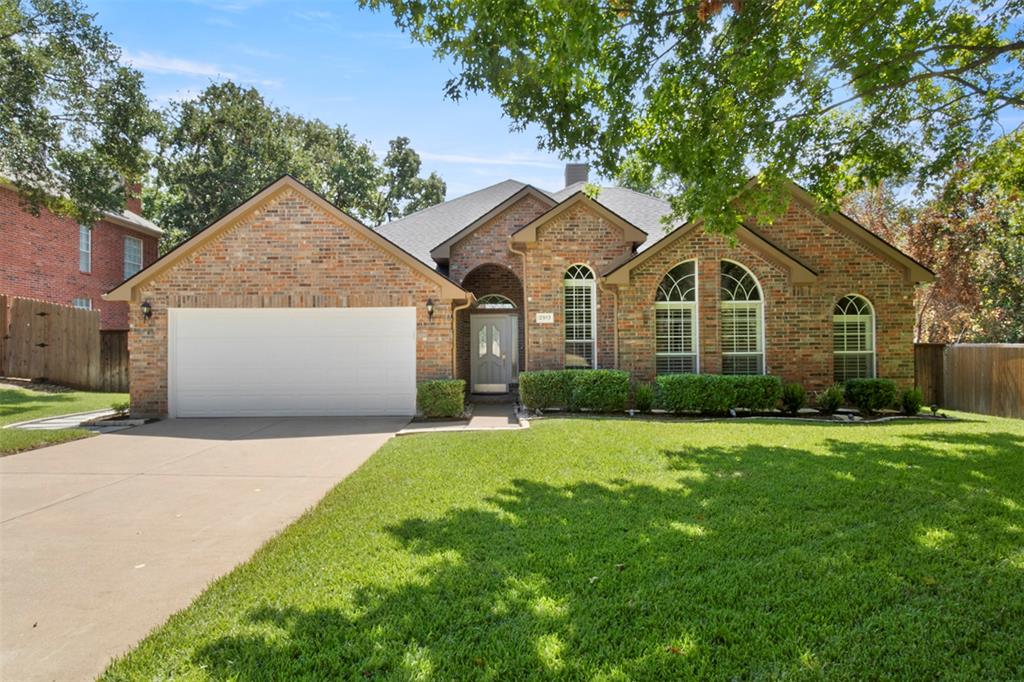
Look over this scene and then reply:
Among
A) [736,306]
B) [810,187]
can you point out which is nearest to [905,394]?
[736,306]

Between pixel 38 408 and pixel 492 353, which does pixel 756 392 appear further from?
pixel 38 408

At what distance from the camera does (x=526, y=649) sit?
2941 millimetres

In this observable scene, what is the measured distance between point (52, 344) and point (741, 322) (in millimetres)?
20157

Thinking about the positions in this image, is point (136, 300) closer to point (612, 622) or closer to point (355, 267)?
point (355, 267)

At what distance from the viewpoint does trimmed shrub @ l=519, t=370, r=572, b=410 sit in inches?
483

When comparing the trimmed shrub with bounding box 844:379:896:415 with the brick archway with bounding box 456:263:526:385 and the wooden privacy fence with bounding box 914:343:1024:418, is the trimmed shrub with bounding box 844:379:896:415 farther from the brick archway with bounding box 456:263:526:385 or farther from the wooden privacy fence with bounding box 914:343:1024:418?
the brick archway with bounding box 456:263:526:385

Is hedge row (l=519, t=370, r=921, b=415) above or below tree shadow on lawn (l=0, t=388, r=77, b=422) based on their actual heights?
above

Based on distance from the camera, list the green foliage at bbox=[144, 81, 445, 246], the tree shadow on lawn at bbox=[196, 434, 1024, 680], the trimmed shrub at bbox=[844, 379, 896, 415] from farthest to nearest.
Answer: the green foliage at bbox=[144, 81, 445, 246] → the trimmed shrub at bbox=[844, 379, 896, 415] → the tree shadow on lawn at bbox=[196, 434, 1024, 680]

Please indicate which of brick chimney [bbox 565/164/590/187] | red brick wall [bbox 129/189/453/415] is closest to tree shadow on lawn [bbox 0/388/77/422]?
red brick wall [bbox 129/189/453/415]

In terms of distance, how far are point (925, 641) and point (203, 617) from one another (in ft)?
13.4

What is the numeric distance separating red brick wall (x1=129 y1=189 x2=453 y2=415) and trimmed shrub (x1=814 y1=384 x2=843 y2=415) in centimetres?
836

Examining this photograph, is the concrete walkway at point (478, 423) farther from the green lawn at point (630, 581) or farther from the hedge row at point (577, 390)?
the green lawn at point (630, 581)

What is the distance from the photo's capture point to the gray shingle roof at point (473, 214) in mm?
15773

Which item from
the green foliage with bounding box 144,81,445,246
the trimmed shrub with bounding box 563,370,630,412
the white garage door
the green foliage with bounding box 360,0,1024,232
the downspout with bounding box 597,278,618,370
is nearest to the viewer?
the green foliage with bounding box 360,0,1024,232
